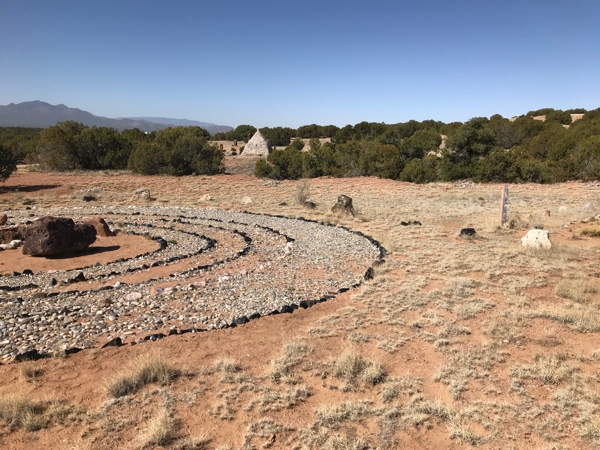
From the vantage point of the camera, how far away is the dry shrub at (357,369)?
5.94m

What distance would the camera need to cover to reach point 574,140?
36812 mm

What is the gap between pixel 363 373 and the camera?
6.05m

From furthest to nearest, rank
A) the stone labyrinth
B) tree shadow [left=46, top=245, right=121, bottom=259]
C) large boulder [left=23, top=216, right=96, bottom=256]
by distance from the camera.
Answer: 1. tree shadow [left=46, top=245, right=121, bottom=259]
2. large boulder [left=23, top=216, right=96, bottom=256]
3. the stone labyrinth

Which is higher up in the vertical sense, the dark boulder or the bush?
the bush

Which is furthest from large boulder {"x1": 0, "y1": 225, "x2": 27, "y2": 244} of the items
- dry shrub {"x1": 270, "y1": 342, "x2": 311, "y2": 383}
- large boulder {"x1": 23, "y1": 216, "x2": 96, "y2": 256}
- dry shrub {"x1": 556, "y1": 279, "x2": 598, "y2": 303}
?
→ dry shrub {"x1": 556, "y1": 279, "x2": 598, "y2": 303}

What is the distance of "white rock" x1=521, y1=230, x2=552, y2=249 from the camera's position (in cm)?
1304

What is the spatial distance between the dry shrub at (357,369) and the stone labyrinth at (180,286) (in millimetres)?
2418

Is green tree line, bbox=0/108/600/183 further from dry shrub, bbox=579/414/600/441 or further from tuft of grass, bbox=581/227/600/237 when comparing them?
dry shrub, bbox=579/414/600/441

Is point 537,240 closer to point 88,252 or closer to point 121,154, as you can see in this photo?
point 88,252

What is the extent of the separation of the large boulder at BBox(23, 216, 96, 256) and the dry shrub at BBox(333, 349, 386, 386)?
412 inches

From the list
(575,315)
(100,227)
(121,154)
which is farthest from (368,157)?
(575,315)

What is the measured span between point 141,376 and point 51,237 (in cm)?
892

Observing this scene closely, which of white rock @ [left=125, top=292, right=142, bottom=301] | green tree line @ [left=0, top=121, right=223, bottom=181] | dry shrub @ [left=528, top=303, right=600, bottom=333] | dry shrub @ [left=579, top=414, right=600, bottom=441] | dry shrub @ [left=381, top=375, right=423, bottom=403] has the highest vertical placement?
green tree line @ [left=0, top=121, right=223, bottom=181]

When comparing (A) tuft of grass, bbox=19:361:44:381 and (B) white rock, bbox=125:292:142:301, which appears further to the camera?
(B) white rock, bbox=125:292:142:301
